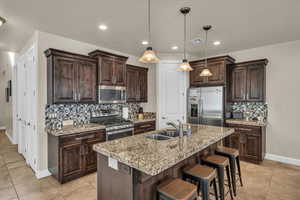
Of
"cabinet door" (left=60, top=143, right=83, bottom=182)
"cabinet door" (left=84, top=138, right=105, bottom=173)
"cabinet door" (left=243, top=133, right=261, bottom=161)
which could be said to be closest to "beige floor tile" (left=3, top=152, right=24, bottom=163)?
"cabinet door" (left=60, top=143, right=83, bottom=182)

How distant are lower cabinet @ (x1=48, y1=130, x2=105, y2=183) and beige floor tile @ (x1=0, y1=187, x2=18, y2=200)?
1.90 feet

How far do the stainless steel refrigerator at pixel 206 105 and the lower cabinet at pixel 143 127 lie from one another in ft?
3.65

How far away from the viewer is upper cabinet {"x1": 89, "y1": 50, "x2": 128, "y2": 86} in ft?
11.6

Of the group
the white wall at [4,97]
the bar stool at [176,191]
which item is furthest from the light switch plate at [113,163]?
the white wall at [4,97]

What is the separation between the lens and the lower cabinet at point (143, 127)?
13.2 ft

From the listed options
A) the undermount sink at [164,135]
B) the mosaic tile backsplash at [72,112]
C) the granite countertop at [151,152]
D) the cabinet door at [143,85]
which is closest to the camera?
the granite countertop at [151,152]

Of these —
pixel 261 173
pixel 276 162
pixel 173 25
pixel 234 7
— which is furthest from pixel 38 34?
pixel 276 162

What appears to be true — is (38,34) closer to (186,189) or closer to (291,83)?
(186,189)

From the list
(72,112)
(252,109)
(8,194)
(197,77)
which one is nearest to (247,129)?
(252,109)

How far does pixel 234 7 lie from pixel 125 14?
67.2 inches

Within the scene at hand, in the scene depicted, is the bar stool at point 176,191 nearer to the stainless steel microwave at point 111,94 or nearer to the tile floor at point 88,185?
the tile floor at point 88,185

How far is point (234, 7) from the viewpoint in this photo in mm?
2312

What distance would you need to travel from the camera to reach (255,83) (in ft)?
12.7

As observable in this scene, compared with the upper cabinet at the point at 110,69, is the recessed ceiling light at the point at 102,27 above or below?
above
